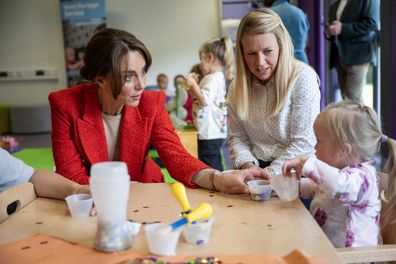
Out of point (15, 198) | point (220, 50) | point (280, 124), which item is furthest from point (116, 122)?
point (220, 50)

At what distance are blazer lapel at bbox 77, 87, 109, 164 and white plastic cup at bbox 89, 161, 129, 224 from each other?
0.67 meters

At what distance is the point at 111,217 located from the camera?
95 cm

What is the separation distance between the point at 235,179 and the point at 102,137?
53cm

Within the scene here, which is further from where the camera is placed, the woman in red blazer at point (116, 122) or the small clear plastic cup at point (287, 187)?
the woman in red blazer at point (116, 122)

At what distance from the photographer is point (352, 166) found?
128 cm

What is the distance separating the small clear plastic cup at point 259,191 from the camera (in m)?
1.28

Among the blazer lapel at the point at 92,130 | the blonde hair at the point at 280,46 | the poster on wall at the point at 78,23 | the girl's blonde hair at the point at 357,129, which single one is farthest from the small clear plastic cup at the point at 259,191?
the poster on wall at the point at 78,23

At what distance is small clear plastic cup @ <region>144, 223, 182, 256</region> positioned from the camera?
93 cm

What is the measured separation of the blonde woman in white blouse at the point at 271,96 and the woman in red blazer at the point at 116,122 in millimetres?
297

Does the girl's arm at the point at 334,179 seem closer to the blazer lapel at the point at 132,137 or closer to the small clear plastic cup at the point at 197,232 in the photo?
Result: the small clear plastic cup at the point at 197,232

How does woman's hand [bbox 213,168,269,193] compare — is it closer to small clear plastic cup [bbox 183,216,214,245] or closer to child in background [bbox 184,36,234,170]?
small clear plastic cup [bbox 183,216,214,245]

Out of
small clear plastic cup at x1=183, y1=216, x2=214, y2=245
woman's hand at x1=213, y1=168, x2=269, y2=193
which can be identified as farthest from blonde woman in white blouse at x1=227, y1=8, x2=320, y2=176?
small clear plastic cup at x1=183, y1=216, x2=214, y2=245

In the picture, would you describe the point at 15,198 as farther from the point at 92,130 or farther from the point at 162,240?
the point at 162,240

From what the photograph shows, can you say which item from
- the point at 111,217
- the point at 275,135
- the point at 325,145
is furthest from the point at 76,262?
the point at 275,135
